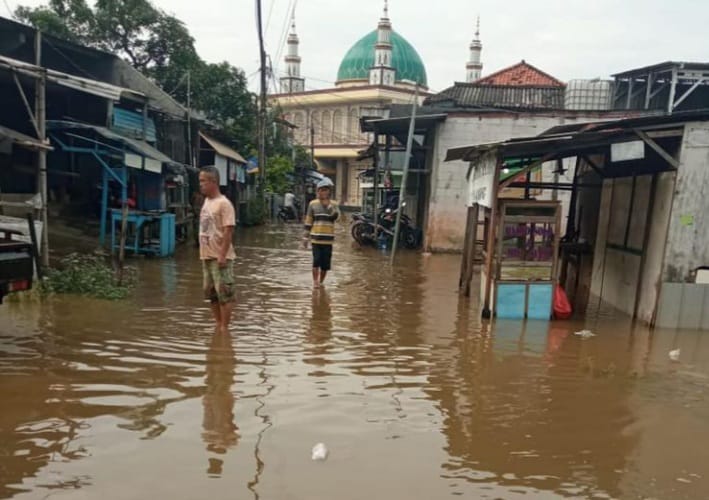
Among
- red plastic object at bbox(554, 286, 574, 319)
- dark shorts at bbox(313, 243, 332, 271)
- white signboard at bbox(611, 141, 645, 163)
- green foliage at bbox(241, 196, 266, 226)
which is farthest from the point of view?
green foliage at bbox(241, 196, 266, 226)

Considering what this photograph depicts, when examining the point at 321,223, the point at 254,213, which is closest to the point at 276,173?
the point at 254,213

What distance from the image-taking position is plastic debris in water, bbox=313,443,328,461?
3.49 m

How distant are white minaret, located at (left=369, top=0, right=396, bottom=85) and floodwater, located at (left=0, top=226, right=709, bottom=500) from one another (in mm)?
44933

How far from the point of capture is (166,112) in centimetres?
1712

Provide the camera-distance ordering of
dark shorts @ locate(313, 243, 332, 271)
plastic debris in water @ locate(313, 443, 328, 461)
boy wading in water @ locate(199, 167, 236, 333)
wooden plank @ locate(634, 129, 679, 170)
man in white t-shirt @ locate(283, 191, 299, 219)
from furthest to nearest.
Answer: man in white t-shirt @ locate(283, 191, 299, 219) < dark shorts @ locate(313, 243, 332, 271) < wooden plank @ locate(634, 129, 679, 170) < boy wading in water @ locate(199, 167, 236, 333) < plastic debris in water @ locate(313, 443, 328, 461)

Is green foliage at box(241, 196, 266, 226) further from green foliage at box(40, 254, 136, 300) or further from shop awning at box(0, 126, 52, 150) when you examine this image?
shop awning at box(0, 126, 52, 150)

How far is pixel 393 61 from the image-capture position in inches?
2018

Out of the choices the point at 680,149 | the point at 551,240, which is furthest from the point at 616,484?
the point at 680,149

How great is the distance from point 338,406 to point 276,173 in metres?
26.8

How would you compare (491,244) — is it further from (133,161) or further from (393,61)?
(393,61)

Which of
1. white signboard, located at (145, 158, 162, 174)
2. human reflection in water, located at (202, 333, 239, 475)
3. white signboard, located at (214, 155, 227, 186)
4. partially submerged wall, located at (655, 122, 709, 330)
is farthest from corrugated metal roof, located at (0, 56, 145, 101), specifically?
partially submerged wall, located at (655, 122, 709, 330)

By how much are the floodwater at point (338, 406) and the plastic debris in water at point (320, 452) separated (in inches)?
1.6

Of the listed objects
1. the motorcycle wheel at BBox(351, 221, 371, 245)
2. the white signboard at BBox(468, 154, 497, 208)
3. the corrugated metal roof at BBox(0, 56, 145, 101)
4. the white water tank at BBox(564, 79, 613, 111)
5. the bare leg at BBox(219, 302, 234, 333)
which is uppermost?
the white water tank at BBox(564, 79, 613, 111)

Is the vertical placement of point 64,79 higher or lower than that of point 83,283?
higher
